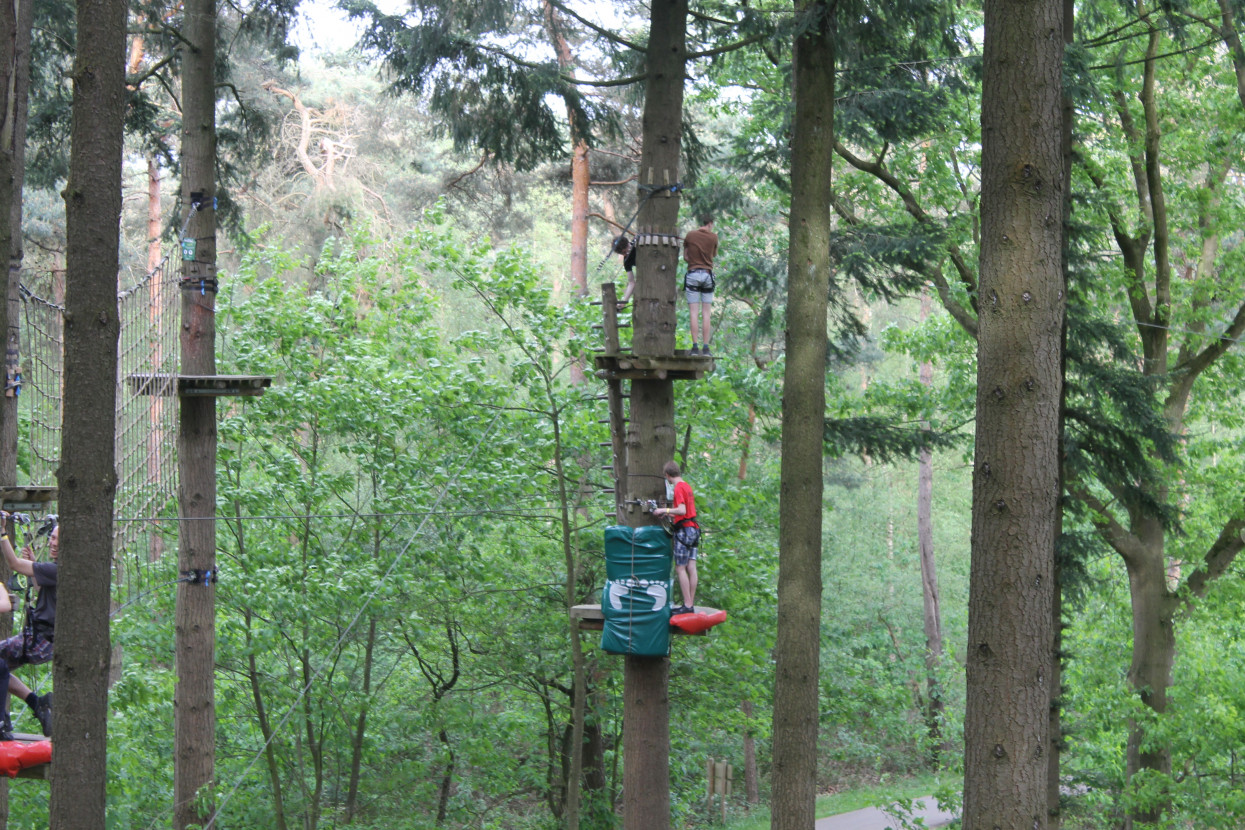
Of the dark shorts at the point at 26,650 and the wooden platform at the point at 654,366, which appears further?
the wooden platform at the point at 654,366

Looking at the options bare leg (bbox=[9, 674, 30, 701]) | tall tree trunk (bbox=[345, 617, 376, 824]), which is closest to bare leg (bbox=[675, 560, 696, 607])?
bare leg (bbox=[9, 674, 30, 701])

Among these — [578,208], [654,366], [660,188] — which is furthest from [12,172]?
[578,208]

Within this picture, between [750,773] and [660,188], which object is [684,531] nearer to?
[660,188]

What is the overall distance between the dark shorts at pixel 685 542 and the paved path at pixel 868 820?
451 inches

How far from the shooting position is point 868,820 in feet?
60.1

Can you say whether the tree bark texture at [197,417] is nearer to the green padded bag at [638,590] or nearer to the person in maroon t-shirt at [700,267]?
the green padded bag at [638,590]

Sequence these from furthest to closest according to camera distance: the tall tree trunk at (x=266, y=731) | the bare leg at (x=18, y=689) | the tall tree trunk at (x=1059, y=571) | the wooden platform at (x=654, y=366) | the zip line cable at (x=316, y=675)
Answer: the tall tree trunk at (x=266, y=731) < the tall tree trunk at (x=1059, y=571) < the zip line cable at (x=316, y=675) < the wooden platform at (x=654, y=366) < the bare leg at (x=18, y=689)

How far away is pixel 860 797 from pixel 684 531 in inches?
638

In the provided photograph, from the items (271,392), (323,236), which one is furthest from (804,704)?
(323,236)

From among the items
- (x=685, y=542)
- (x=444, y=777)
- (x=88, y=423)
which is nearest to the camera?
(x=88, y=423)

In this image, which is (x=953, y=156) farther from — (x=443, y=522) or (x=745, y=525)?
(x=443, y=522)

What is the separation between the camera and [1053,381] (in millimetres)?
4320

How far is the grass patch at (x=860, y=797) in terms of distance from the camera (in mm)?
18234

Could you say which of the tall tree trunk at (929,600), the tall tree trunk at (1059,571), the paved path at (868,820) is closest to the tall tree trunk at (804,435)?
the tall tree trunk at (1059,571)
